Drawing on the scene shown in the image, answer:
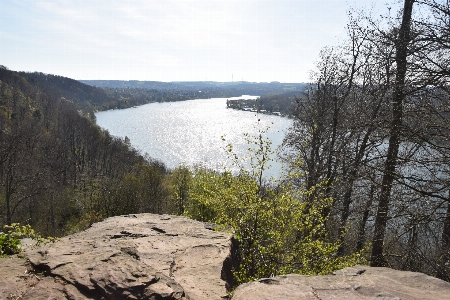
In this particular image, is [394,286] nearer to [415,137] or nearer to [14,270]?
[415,137]

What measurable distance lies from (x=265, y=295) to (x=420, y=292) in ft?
8.14

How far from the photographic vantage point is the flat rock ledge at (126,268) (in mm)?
4832

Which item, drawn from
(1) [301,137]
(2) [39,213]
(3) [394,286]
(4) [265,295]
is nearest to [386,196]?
(3) [394,286]

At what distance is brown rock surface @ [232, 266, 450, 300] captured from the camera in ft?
15.2

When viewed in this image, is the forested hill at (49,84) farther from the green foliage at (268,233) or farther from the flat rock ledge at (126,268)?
the green foliage at (268,233)

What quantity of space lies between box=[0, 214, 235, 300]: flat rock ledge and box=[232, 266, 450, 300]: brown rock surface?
1497 mm

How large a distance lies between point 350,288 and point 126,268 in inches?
148

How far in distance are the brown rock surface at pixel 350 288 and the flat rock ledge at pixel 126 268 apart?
4.91ft

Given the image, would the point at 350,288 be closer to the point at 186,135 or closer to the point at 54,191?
the point at 54,191

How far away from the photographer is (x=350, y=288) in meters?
4.90

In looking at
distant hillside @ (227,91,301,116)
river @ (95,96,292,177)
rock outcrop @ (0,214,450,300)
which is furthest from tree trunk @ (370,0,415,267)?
river @ (95,96,292,177)

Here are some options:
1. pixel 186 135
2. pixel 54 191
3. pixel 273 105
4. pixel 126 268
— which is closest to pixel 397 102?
pixel 126 268

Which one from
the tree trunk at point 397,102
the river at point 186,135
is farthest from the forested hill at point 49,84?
the tree trunk at point 397,102

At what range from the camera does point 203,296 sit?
598 centimetres
